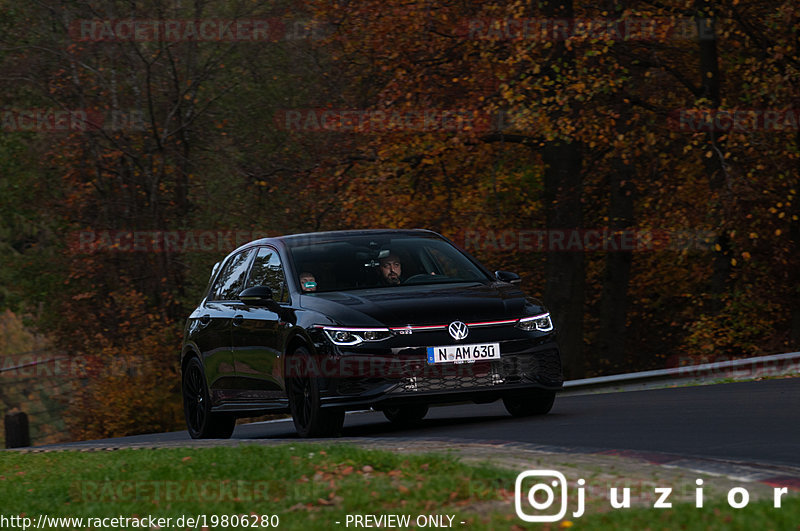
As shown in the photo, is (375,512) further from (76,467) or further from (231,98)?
(231,98)

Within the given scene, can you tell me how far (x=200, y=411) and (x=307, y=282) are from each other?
2.66m

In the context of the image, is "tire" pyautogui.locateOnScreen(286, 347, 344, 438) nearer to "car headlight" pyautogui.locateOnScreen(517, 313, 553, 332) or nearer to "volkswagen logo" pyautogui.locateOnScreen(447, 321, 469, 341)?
"volkswagen logo" pyautogui.locateOnScreen(447, 321, 469, 341)

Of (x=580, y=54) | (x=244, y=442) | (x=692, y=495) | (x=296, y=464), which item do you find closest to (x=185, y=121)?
(x=580, y=54)

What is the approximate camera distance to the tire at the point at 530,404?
39.5 feet

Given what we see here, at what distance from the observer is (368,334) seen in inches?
423

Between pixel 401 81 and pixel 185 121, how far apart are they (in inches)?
431

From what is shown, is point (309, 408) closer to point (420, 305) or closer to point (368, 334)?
point (368, 334)

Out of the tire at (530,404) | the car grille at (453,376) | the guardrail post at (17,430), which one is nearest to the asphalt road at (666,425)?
the tire at (530,404)

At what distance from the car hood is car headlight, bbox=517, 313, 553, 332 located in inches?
2.4

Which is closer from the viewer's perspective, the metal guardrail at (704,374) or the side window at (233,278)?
the side window at (233,278)

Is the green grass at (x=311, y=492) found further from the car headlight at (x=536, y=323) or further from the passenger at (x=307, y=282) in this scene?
the car headlight at (x=536, y=323)

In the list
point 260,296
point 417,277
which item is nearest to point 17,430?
point 260,296

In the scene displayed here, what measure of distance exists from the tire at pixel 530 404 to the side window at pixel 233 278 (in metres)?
2.81

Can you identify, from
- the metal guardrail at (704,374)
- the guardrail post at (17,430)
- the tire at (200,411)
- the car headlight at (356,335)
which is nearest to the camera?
the car headlight at (356,335)
